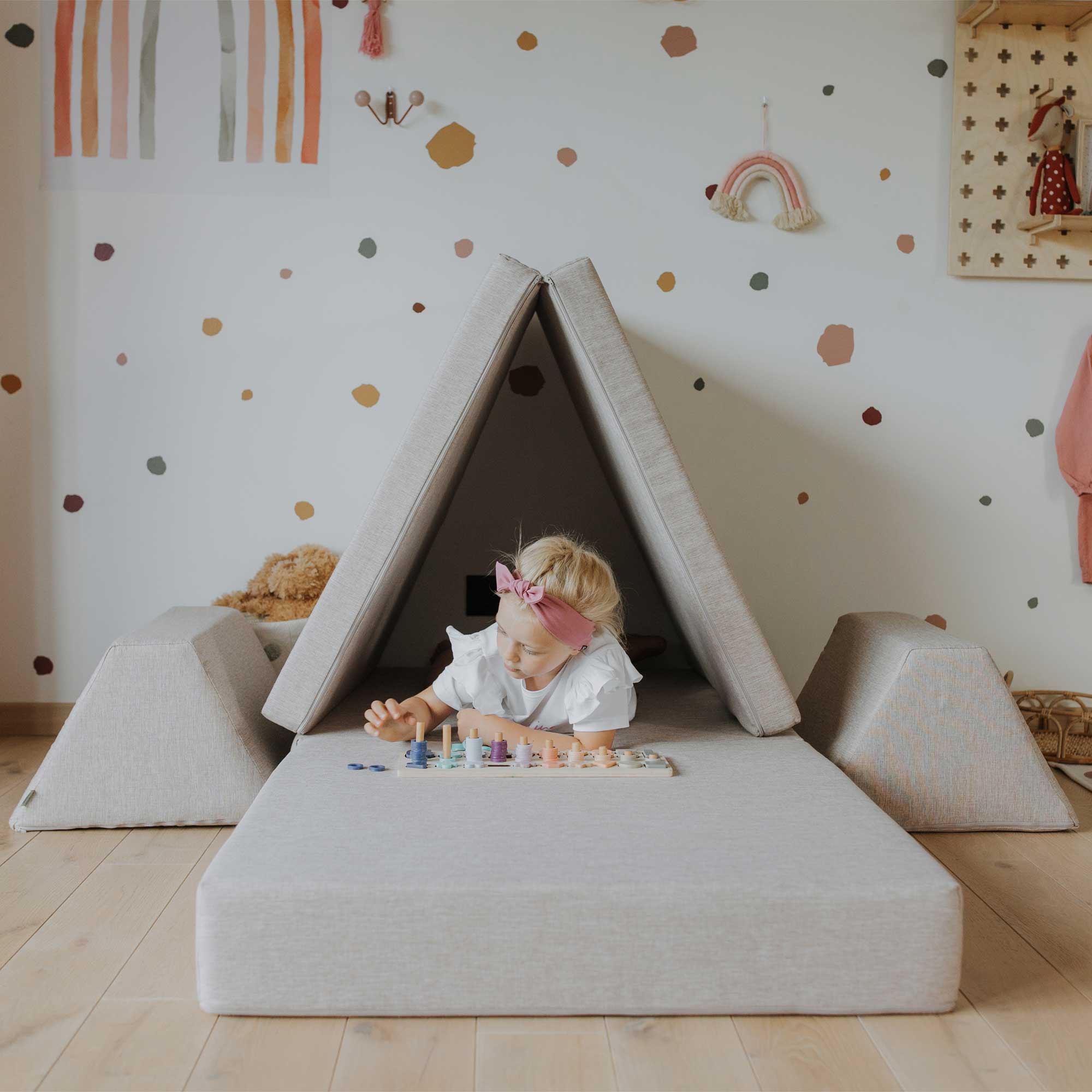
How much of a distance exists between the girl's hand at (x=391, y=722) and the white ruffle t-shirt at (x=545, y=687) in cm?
8

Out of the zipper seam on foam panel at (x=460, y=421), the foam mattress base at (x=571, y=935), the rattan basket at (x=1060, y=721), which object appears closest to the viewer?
the foam mattress base at (x=571, y=935)

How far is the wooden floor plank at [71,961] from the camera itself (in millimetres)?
1175

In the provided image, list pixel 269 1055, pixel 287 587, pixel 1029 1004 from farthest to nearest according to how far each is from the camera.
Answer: pixel 287 587
pixel 1029 1004
pixel 269 1055

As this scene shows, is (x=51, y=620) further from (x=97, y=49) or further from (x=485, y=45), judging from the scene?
(x=485, y=45)

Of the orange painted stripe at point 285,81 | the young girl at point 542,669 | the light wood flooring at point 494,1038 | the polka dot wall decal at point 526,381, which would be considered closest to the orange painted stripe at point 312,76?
the orange painted stripe at point 285,81

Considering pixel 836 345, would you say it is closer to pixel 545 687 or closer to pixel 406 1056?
pixel 545 687

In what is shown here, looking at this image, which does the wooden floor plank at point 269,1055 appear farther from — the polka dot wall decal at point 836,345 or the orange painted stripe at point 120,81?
the orange painted stripe at point 120,81

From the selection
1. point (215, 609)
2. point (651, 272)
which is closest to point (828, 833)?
point (215, 609)

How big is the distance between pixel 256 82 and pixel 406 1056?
225cm

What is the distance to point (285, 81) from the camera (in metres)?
2.50

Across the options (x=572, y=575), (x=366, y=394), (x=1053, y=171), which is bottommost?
(x=572, y=575)

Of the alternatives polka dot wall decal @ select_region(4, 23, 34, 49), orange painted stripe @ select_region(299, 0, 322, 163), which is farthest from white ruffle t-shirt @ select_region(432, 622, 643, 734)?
polka dot wall decal @ select_region(4, 23, 34, 49)

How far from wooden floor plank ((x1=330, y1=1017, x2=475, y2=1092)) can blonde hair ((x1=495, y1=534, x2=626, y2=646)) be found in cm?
72

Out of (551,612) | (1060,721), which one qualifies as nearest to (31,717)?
(551,612)
